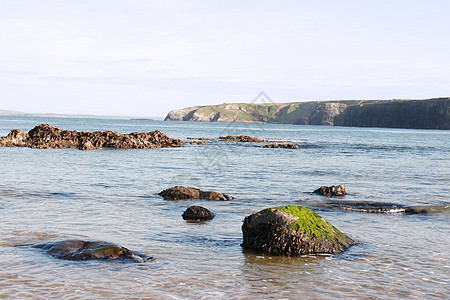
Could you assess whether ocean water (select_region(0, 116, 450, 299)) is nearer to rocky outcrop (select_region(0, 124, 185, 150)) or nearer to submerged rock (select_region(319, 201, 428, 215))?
submerged rock (select_region(319, 201, 428, 215))

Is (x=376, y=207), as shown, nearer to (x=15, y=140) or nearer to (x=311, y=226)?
(x=311, y=226)

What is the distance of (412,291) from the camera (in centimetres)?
749

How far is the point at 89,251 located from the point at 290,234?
14.5 ft

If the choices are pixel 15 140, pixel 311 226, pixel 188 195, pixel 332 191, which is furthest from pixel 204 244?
pixel 15 140

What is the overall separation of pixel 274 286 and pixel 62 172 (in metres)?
20.0

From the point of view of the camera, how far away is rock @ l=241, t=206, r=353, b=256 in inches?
383

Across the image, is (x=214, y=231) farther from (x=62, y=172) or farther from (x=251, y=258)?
(x=62, y=172)

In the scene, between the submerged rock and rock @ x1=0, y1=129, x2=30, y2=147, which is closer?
the submerged rock

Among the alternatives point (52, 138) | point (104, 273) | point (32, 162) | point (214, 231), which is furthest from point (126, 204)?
point (52, 138)

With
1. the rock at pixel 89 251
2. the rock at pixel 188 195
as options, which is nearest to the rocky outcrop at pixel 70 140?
the rock at pixel 188 195

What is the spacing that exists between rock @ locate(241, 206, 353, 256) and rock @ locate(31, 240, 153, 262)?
2.59 meters

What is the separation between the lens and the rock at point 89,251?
873cm

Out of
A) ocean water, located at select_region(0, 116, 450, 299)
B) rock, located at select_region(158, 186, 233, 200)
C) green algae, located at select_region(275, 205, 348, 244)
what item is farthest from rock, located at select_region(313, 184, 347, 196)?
green algae, located at select_region(275, 205, 348, 244)

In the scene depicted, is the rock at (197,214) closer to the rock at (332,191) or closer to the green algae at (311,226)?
the green algae at (311,226)
